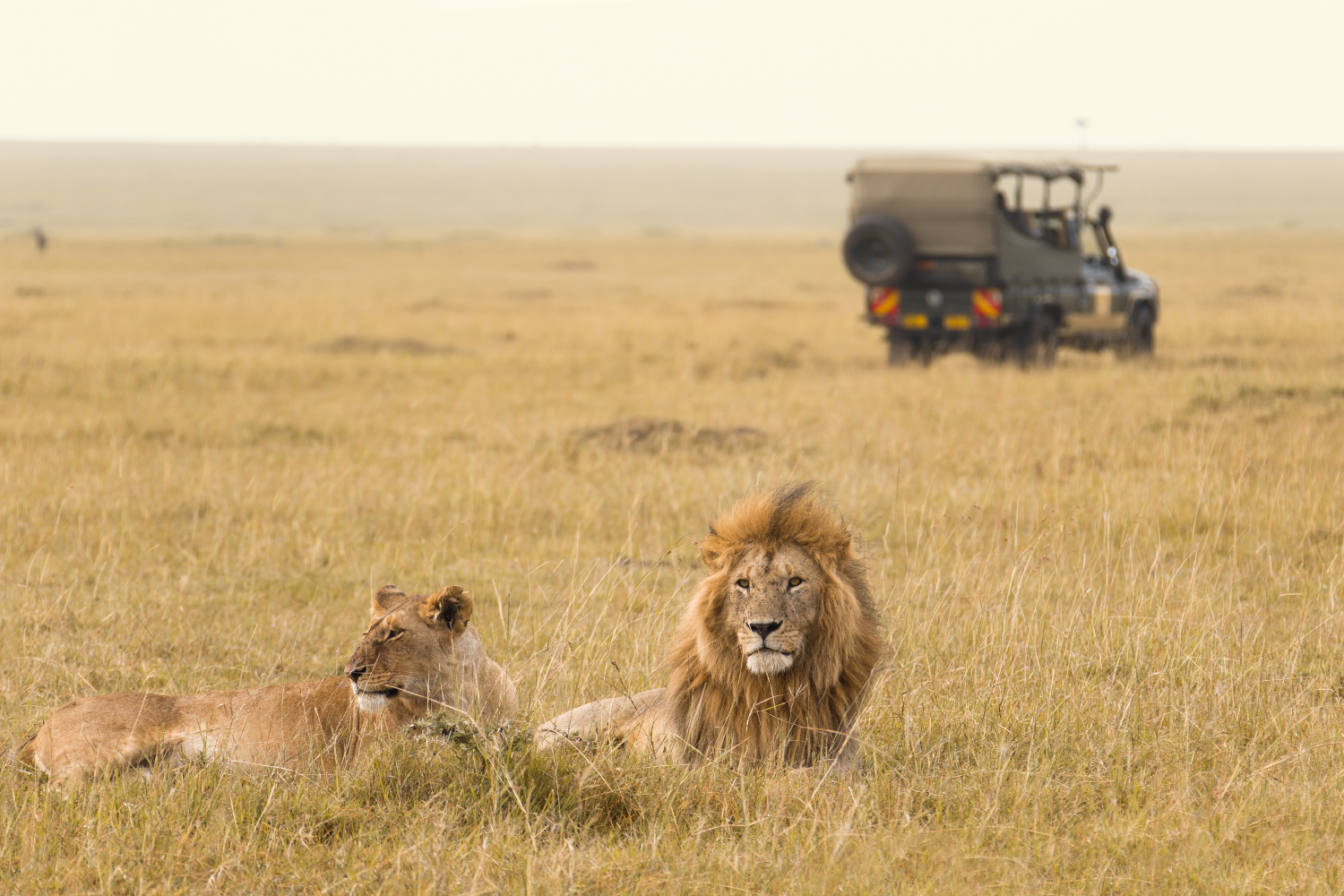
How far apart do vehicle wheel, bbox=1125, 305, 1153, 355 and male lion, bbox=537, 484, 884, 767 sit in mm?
15099

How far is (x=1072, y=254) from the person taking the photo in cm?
1752

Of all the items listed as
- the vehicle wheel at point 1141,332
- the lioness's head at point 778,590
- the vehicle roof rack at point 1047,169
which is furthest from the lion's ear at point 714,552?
the vehicle wheel at point 1141,332

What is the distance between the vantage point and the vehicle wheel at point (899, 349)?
17.8 meters

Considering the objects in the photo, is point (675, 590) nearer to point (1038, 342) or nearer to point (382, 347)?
point (1038, 342)

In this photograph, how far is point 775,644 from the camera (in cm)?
388

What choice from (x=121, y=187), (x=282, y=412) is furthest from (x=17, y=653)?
(x=121, y=187)

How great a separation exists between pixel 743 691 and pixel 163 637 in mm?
3322

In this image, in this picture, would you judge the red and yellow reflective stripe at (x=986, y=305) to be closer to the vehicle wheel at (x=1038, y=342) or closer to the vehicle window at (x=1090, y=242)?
the vehicle wheel at (x=1038, y=342)

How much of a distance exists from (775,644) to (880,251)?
1402 cm

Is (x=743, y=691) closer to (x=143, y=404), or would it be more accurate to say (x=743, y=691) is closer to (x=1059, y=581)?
(x=1059, y=581)

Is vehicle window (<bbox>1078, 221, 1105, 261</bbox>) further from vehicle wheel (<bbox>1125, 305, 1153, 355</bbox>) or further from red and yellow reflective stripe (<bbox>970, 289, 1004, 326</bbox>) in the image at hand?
red and yellow reflective stripe (<bbox>970, 289, 1004, 326</bbox>)

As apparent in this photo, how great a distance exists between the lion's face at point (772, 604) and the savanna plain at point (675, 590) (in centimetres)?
40

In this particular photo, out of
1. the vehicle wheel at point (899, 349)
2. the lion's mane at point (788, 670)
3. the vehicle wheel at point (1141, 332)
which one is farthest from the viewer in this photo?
the vehicle wheel at point (1141, 332)

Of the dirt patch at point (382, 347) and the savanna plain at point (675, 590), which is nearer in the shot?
the savanna plain at point (675, 590)
